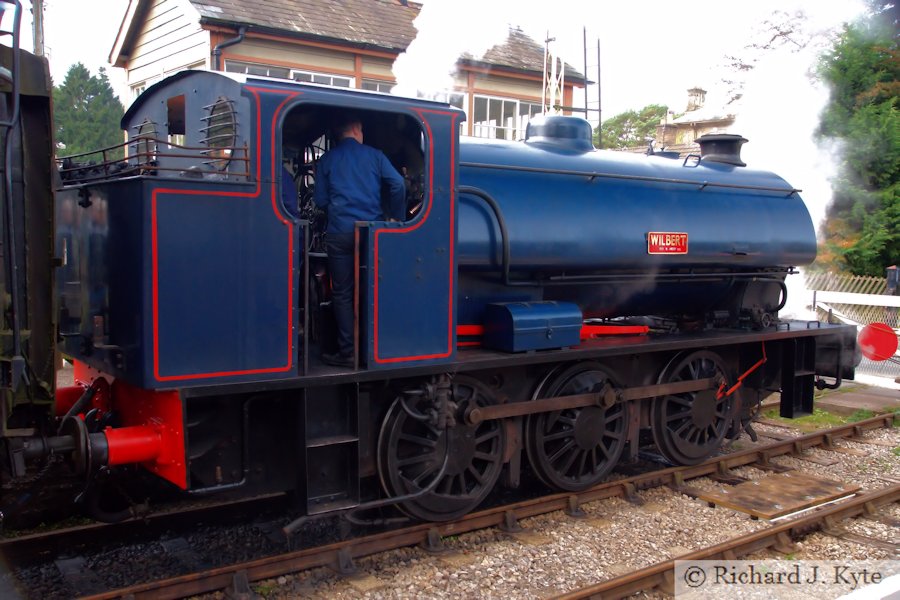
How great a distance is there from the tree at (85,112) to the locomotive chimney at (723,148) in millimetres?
24671

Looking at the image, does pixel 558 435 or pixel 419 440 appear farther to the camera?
pixel 558 435

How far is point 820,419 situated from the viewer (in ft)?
32.4

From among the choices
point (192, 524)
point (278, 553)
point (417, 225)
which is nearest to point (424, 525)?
point (278, 553)

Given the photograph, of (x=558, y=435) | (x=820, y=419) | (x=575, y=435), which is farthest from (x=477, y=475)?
(x=820, y=419)

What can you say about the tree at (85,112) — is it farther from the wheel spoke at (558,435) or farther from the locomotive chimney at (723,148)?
the wheel spoke at (558,435)

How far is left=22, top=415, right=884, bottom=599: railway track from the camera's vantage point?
4.57 meters

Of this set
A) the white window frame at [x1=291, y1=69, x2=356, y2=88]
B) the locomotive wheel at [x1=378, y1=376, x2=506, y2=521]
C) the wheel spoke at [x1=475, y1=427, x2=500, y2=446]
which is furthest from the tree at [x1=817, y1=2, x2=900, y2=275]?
the locomotive wheel at [x1=378, y1=376, x2=506, y2=521]

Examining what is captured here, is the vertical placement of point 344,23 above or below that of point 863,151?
above

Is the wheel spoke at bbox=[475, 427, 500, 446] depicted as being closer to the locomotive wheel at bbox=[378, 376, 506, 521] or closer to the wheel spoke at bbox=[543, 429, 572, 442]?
the locomotive wheel at bbox=[378, 376, 506, 521]

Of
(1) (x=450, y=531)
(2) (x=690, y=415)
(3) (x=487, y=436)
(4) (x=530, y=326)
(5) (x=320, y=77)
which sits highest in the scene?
(5) (x=320, y=77)

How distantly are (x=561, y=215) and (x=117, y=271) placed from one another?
10.9ft

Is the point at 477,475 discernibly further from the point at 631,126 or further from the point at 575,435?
the point at 631,126

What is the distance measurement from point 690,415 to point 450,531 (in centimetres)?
283

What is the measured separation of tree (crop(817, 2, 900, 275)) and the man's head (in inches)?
537
